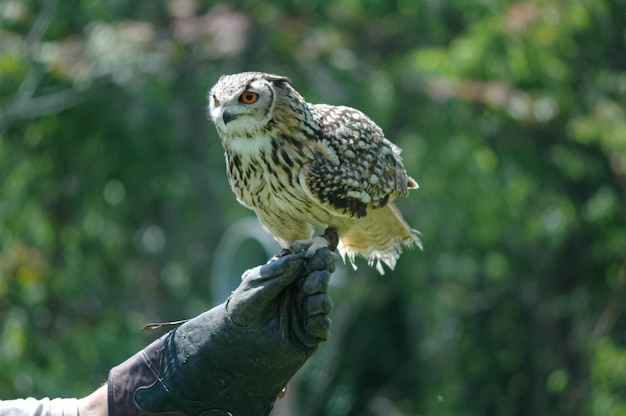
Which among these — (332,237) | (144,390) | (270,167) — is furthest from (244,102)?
(144,390)

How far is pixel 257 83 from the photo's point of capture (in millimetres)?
4230

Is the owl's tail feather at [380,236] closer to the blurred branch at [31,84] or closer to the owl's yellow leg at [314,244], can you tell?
the owl's yellow leg at [314,244]

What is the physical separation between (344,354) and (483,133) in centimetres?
327

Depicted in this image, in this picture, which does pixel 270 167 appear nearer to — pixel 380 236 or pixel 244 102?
pixel 244 102

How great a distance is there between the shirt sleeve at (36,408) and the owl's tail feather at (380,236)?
138cm

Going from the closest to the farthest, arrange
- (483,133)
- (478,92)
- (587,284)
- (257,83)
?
(257,83)
(478,92)
(483,133)
(587,284)

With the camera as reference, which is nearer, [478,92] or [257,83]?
[257,83]

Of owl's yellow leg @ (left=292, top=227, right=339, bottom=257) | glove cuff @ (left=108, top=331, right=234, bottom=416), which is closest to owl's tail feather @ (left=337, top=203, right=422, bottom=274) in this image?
owl's yellow leg @ (left=292, top=227, right=339, bottom=257)

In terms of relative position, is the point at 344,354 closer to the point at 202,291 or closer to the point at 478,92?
the point at 202,291

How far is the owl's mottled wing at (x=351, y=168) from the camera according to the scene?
4223 mm

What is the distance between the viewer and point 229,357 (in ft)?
12.7

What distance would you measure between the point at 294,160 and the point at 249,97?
0.28 meters

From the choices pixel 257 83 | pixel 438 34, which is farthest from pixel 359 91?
pixel 257 83

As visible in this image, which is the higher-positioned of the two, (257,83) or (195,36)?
(257,83)
